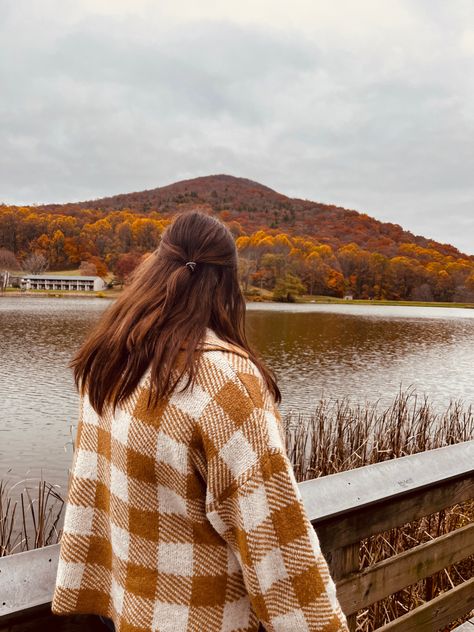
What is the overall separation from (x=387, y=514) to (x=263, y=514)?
734mm

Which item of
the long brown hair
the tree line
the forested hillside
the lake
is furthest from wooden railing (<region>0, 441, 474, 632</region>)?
the tree line

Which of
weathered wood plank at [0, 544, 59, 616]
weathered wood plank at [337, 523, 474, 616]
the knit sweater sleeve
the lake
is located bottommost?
the lake

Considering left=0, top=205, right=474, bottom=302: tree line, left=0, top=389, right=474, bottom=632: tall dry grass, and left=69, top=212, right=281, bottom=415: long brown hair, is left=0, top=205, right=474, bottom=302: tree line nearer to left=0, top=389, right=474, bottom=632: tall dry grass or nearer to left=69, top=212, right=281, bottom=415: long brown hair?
left=0, top=389, right=474, bottom=632: tall dry grass

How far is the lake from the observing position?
8234 millimetres

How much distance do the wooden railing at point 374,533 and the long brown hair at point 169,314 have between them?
0.32 meters

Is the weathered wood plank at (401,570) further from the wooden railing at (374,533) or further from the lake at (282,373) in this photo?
the lake at (282,373)

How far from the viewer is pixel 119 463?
3.12 ft

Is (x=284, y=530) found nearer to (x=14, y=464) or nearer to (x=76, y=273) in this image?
(x=14, y=464)

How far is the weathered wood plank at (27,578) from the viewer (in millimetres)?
901

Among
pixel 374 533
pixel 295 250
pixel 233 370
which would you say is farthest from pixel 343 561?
pixel 295 250

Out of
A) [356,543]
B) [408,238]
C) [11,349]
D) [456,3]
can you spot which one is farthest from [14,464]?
[408,238]

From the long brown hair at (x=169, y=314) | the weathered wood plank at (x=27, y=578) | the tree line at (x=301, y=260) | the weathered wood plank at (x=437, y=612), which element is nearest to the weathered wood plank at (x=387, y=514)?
the weathered wood plank at (x=437, y=612)

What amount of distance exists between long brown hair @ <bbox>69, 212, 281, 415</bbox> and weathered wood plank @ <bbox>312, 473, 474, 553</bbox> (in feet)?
1.55

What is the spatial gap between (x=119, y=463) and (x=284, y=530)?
0.31 m
